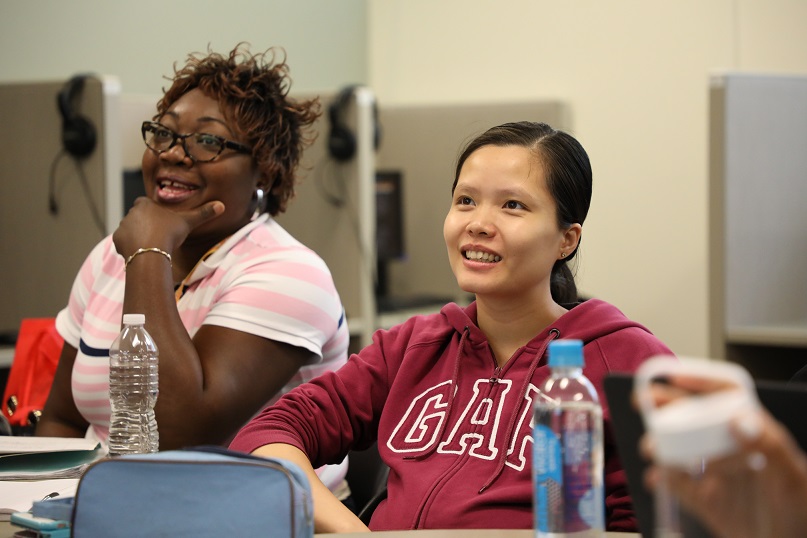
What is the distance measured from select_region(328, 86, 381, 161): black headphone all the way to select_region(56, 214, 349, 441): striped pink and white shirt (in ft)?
5.20

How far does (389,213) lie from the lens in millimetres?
4125

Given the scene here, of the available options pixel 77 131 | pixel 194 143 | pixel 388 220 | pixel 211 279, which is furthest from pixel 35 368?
pixel 388 220

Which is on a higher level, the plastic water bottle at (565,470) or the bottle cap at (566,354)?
the bottle cap at (566,354)

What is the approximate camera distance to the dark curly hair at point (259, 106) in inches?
75.7

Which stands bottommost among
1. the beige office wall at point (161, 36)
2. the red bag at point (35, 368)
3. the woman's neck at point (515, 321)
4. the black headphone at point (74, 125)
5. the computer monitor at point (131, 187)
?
the red bag at point (35, 368)

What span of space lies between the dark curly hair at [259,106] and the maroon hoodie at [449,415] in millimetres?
548

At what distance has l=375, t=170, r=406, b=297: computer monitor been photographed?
161 inches

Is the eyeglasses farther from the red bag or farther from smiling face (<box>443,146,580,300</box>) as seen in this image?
smiling face (<box>443,146,580,300</box>)

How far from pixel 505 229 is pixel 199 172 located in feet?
2.33

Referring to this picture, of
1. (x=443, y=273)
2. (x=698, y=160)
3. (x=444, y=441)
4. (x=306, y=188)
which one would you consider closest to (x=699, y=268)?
(x=698, y=160)

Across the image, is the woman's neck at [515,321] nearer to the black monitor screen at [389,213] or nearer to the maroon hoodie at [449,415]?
the maroon hoodie at [449,415]

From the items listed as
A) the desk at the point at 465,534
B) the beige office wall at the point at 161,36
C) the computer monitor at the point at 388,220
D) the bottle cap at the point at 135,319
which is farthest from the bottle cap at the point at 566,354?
the computer monitor at the point at 388,220

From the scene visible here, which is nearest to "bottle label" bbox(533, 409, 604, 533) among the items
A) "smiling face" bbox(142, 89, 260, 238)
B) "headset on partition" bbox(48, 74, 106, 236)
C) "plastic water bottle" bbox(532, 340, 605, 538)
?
"plastic water bottle" bbox(532, 340, 605, 538)

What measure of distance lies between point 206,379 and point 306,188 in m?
1.93
